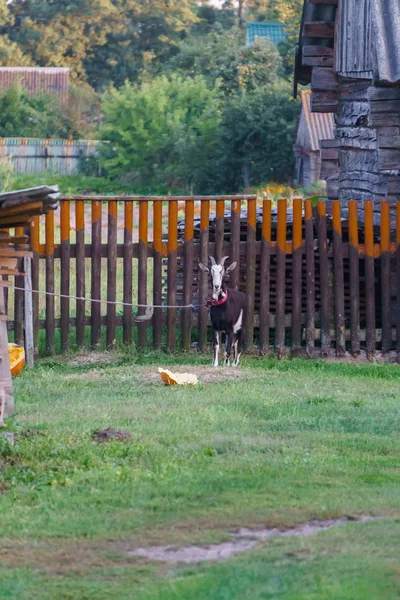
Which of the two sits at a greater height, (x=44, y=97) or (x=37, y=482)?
(x=44, y=97)

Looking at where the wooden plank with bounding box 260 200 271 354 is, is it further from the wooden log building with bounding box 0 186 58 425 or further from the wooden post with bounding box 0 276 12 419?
the wooden post with bounding box 0 276 12 419

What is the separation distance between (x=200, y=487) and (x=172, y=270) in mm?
7544

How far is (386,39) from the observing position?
50.1ft

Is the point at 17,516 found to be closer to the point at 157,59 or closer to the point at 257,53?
the point at 257,53

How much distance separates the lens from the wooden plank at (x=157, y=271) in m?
14.9

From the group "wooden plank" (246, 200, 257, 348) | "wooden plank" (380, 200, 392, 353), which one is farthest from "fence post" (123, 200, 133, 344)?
"wooden plank" (380, 200, 392, 353)

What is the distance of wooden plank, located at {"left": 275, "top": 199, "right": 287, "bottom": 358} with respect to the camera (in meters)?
14.8

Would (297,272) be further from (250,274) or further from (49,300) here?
(49,300)

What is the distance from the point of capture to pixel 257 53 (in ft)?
172

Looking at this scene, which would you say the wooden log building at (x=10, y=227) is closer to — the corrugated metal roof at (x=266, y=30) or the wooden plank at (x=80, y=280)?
the wooden plank at (x=80, y=280)

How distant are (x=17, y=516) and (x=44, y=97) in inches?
2150

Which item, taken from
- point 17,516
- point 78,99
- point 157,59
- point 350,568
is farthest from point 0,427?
point 157,59

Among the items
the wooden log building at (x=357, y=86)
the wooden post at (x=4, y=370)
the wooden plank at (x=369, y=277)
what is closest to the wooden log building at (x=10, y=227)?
the wooden post at (x=4, y=370)

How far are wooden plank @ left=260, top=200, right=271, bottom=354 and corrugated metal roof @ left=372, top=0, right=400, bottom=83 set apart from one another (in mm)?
2294
